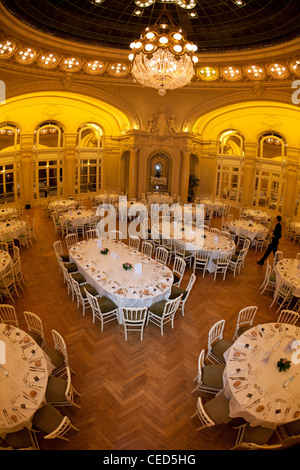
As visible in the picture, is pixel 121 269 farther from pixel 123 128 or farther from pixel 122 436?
pixel 123 128

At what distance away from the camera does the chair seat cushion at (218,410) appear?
4.14 metres

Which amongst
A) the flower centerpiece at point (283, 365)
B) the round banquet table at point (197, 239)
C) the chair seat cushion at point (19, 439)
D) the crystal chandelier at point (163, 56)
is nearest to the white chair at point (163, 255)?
the round banquet table at point (197, 239)

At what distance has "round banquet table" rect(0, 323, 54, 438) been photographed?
3.72m

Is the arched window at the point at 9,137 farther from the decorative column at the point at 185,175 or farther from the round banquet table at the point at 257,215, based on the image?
the round banquet table at the point at 257,215

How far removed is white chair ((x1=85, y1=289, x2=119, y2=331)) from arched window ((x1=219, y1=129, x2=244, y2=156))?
13.8 metres

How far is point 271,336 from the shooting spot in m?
5.23

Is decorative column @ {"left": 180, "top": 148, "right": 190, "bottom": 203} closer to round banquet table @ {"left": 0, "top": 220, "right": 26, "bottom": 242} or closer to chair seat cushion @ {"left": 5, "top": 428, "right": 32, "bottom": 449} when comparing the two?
round banquet table @ {"left": 0, "top": 220, "right": 26, "bottom": 242}

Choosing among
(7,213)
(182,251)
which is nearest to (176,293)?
(182,251)

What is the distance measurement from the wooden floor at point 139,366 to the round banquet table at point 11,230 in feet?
6.06

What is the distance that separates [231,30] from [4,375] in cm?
1243

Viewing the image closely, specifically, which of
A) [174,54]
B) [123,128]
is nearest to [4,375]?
[174,54]

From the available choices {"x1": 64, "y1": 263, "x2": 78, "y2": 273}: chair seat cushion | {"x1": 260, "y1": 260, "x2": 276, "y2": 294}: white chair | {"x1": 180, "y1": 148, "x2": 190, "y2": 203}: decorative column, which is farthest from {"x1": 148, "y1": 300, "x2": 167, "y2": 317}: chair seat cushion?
{"x1": 180, "y1": 148, "x2": 190, "y2": 203}: decorative column
